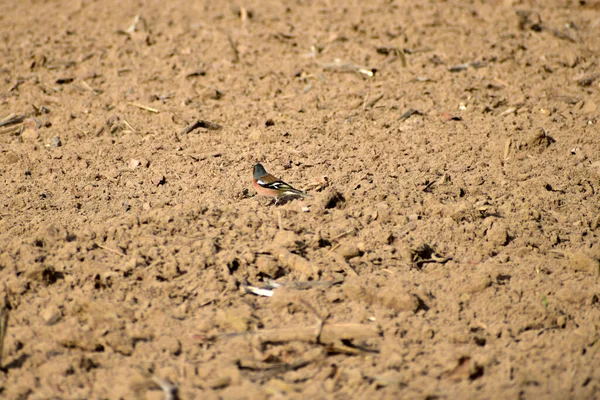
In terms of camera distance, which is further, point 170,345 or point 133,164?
point 133,164

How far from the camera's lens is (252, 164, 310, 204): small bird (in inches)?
242

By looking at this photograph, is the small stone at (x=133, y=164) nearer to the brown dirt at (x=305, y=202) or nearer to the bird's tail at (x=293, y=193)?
the brown dirt at (x=305, y=202)

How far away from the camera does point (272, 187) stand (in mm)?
6137

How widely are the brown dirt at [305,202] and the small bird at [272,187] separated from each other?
0.14 metres

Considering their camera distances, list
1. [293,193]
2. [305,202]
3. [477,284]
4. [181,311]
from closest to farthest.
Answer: [181,311] → [477,284] → [305,202] → [293,193]

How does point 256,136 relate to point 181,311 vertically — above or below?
below

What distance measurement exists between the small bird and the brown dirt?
140 millimetres

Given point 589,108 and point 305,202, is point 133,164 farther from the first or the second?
point 589,108

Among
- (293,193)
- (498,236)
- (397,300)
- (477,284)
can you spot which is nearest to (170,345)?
(397,300)

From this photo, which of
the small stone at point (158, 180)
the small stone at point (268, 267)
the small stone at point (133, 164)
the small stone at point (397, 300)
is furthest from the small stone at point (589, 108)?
the small stone at point (133, 164)

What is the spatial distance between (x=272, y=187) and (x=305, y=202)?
1.11 feet

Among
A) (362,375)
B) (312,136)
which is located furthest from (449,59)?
(362,375)

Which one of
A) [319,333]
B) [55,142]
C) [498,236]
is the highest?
[319,333]

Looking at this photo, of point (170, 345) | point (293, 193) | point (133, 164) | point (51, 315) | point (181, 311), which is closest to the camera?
point (170, 345)
